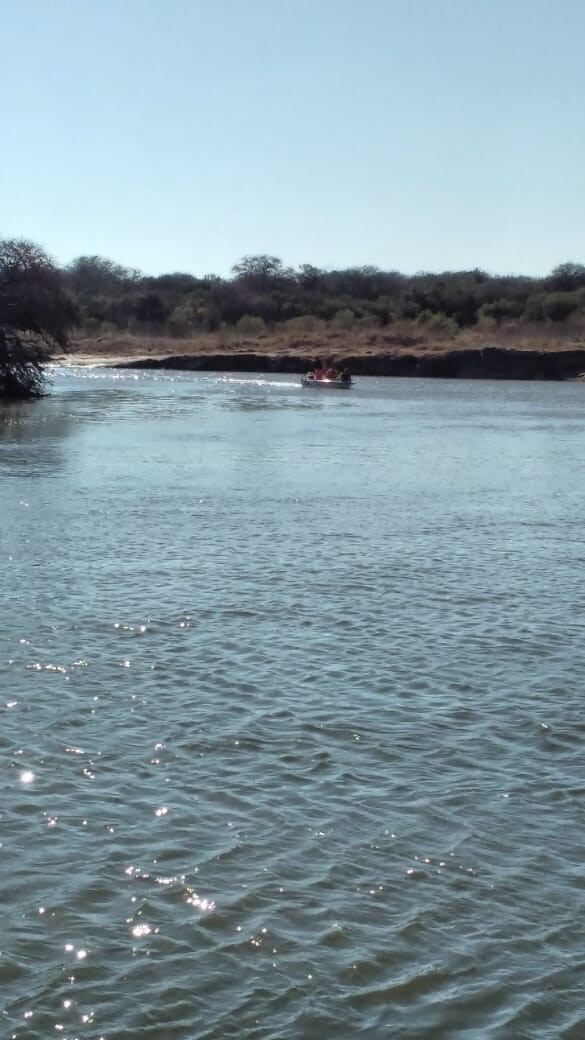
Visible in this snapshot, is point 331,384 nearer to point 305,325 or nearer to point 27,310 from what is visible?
point 27,310

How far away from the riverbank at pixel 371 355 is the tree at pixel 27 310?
39.2m

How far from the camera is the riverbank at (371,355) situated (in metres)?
90.9

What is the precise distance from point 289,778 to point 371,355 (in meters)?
84.7

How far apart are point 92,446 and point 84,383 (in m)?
39.0

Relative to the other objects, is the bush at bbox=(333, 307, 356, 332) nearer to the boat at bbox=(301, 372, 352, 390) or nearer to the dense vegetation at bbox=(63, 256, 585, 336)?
the dense vegetation at bbox=(63, 256, 585, 336)

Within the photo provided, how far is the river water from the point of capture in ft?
21.4

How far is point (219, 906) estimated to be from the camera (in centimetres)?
730

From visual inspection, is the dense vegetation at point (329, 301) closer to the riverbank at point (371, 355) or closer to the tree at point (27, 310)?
the riverbank at point (371, 355)

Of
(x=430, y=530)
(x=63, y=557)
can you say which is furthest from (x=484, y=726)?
(x=430, y=530)

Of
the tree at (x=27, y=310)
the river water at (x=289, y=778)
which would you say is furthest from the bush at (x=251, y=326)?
the river water at (x=289, y=778)

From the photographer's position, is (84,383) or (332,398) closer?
(332,398)

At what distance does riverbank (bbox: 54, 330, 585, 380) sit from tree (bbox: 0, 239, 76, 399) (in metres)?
39.2

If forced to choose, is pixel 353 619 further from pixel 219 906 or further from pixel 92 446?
pixel 92 446

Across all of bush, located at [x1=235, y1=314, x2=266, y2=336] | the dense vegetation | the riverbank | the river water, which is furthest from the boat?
the river water
